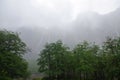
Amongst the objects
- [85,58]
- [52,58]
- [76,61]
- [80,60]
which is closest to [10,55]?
[80,60]

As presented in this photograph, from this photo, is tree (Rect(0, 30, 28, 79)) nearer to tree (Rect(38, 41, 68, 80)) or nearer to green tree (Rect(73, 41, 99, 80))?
green tree (Rect(73, 41, 99, 80))

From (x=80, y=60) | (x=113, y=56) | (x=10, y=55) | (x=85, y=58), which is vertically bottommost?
(x=10, y=55)

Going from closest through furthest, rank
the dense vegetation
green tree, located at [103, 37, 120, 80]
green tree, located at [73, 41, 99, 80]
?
green tree, located at [103, 37, 120, 80] → green tree, located at [73, 41, 99, 80] → the dense vegetation

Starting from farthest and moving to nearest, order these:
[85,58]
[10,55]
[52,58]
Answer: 1. [52,58]
2. [85,58]
3. [10,55]

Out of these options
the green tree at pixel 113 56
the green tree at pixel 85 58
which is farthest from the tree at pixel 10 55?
the green tree at pixel 85 58

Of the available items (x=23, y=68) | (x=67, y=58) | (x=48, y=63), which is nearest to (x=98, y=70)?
(x=67, y=58)

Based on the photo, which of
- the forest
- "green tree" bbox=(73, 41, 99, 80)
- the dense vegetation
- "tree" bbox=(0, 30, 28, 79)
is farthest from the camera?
the dense vegetation

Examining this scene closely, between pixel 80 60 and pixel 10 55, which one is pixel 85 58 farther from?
pixel 10 55

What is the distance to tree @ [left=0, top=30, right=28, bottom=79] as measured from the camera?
142 feet

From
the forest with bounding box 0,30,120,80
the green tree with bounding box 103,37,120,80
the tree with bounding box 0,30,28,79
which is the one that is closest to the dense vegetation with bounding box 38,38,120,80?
the forest with bounding box 0,30,120,80

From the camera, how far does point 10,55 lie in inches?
1731

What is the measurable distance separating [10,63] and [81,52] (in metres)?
37.0

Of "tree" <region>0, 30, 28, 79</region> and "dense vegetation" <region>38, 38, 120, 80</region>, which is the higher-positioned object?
"dense vegetation" <region>38, 38, 120, 80</region>

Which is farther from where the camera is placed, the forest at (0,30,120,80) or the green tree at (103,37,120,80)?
the forest at (0,30,120,80)
